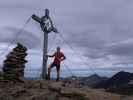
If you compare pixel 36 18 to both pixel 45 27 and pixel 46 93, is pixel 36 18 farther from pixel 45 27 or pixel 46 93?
pixel 46 93

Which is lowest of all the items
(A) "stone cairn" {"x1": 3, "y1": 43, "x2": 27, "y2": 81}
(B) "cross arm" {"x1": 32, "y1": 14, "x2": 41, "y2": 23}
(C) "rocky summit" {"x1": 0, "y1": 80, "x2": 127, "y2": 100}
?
(C) "rocky summit" {"x1": 0, "y1": 80, "x2": 127, "y2": 100}

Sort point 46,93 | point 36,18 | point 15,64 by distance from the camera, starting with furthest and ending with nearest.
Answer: point 36,18
point 15,64
point 46,93

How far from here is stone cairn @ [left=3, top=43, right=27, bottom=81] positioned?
19516 mm

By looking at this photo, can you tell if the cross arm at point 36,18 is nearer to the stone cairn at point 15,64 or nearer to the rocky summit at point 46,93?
the stone cairn at point 15,64

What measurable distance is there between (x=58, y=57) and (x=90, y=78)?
22.0m

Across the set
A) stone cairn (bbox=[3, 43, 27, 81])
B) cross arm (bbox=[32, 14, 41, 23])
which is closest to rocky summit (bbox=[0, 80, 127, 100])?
stone cairn (bbox=[3, 43, 27, 81])

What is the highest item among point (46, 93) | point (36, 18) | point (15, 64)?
point (36, 18)

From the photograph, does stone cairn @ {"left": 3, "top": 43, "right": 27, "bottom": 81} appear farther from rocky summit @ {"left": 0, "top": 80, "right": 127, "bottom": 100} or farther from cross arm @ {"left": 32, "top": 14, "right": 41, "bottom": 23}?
cross arm @ {"left": 32, "top": 14, "right": 41, "bottom": 23}

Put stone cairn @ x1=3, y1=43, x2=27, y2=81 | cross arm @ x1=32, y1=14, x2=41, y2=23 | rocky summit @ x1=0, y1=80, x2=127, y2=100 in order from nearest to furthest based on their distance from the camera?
rocky summit @ x1=0, y1=80, x2=127, y2=100
stone cairn @ x1=3, y1=43, x2=27, y2=81
cross arm @ x1=32, y1=14, x2=41, y2=23

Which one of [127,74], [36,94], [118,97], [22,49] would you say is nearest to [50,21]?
[22,49]

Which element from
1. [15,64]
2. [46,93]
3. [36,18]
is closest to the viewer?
[46,93]

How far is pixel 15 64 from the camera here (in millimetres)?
19719

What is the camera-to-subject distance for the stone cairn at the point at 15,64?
19.5m

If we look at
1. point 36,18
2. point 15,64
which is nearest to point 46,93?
point 15,64
